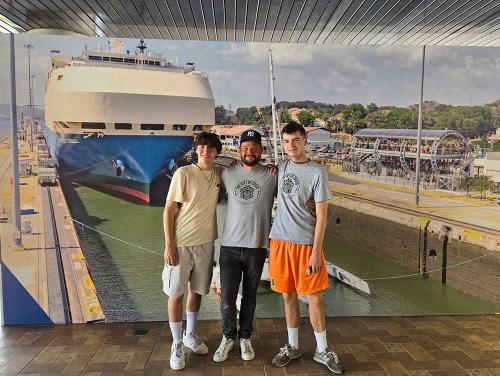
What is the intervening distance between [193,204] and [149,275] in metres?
1.10

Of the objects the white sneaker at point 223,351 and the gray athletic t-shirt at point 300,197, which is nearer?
the gray athletic t-shirt at point 300,197

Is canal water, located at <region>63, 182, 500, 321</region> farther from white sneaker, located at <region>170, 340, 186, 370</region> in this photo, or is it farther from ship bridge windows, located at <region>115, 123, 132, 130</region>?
white sneaker, located at <region>170, 340, 186, 370</region>

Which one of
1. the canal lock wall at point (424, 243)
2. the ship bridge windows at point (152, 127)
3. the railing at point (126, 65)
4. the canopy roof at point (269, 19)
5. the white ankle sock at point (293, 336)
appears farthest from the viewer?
the canal lock wall at point (424, 243)

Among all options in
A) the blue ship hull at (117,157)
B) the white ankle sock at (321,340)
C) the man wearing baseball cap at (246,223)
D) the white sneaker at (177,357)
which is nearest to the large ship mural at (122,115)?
the blue ship hull at (117,157)

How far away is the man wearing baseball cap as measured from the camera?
2.53m

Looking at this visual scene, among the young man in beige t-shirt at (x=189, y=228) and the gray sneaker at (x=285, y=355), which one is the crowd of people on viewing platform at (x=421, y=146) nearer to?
the young man in beige t-shirt at (x=189, y=228)

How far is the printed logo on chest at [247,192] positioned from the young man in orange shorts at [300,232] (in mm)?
141

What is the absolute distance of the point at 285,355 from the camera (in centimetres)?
267

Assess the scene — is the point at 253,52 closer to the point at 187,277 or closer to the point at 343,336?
the point at 187,277

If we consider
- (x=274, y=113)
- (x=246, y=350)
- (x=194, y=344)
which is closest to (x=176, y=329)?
(x=194, y=344)

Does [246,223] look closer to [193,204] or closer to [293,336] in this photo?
[193,204]

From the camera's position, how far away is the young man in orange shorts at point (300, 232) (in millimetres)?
2457

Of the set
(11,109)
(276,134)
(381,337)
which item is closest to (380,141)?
(276,134)

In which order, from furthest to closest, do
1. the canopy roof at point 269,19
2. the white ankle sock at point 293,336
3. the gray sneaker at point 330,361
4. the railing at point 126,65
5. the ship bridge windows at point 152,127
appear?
the ship bridge windows at point 152,127, the railing at point 126,65, the canopy roof at point 269,19, the white ankle sock at point 293,336, the gray sneaker at point 330,361
